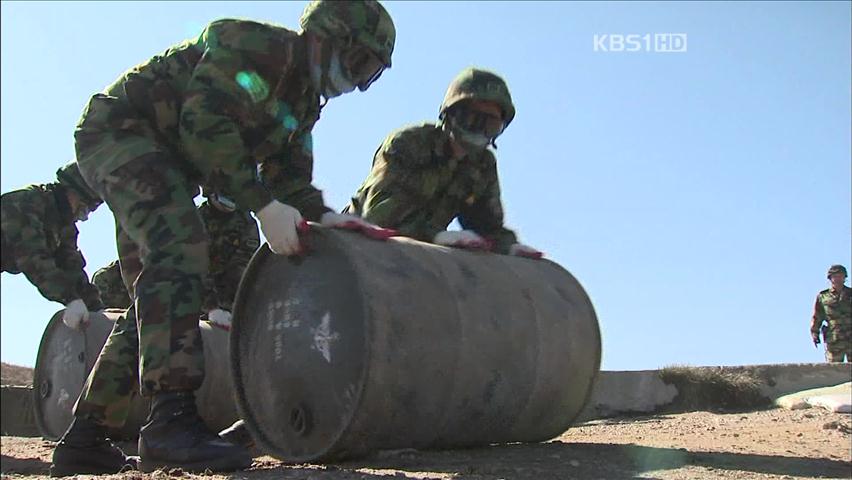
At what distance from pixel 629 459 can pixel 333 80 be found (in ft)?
5.97

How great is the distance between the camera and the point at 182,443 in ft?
9.12

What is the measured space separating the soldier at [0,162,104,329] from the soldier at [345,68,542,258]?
2.22m

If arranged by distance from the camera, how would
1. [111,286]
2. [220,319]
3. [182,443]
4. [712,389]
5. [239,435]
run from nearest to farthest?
[182,443] < [239,435] < [220,319] < [712,389] < [111,286]

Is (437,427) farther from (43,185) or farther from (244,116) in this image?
(43,185)

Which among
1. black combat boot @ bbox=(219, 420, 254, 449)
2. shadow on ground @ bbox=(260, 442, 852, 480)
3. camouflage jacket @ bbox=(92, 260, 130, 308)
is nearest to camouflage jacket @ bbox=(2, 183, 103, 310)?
camouflage jacket @ bbox=(92, 260, 130, 308)

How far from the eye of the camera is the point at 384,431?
2.98 m

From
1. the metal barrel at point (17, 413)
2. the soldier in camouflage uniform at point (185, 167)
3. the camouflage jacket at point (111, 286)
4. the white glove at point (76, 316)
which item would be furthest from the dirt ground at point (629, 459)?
the camouflage jacket at point (111, 286)

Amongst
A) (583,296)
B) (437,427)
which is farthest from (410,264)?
(583,296)

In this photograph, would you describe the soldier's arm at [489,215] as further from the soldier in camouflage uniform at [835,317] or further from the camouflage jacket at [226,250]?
the soldier in camouflage uniform at [835,317]

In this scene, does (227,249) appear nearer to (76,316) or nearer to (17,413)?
(76,316)

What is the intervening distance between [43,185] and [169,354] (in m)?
3.85

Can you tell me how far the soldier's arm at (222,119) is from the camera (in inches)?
115

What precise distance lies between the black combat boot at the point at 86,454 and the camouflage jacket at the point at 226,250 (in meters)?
2.57

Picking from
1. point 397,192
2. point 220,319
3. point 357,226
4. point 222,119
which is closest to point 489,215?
point 397,192
